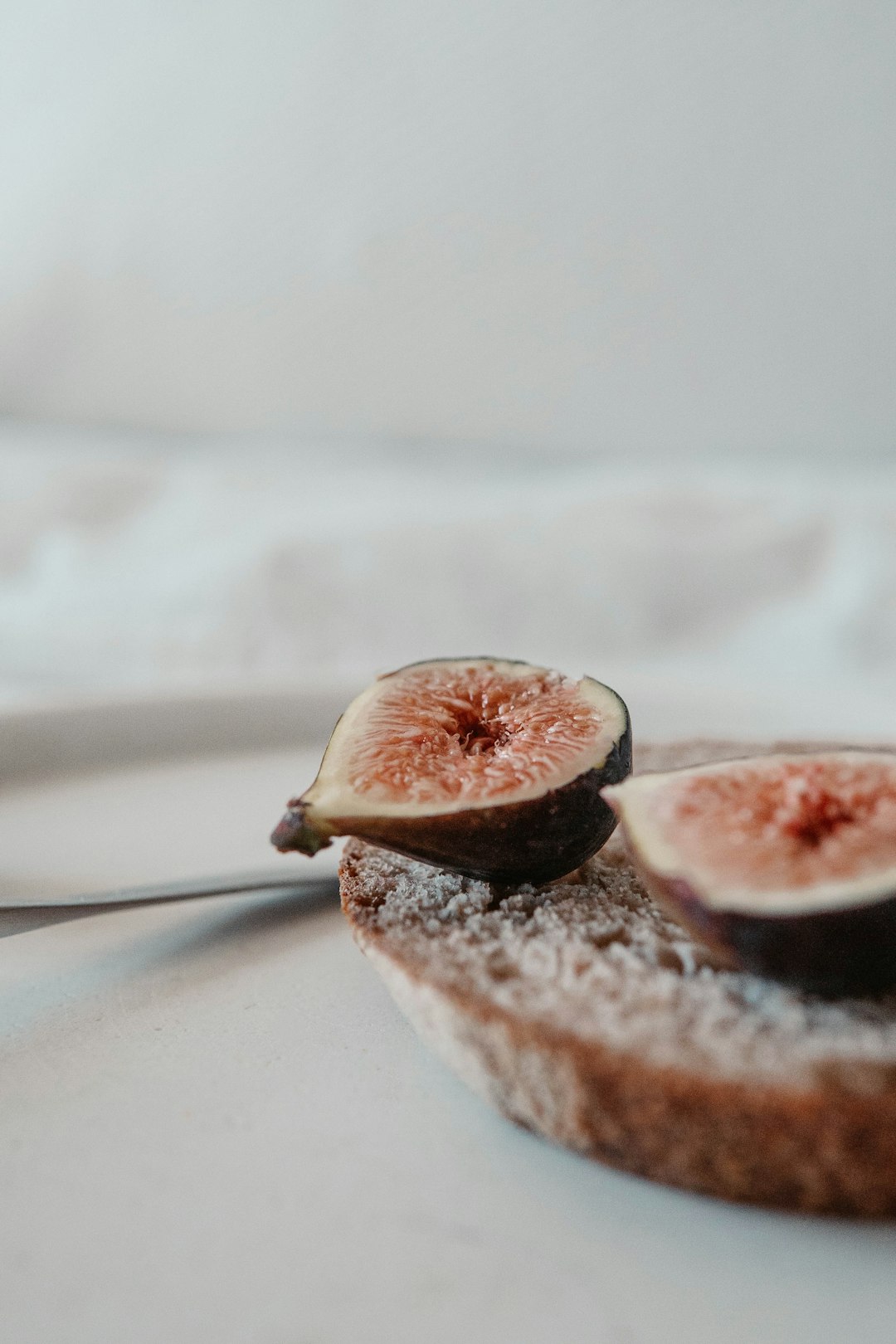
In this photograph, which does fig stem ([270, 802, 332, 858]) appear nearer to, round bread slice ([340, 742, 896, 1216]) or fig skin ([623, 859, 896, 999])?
round bread slice ([340, 742, 896, 1216])

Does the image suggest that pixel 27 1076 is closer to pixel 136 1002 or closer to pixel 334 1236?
pixel 136 1002

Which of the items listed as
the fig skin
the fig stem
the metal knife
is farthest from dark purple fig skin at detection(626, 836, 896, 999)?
the metal knife

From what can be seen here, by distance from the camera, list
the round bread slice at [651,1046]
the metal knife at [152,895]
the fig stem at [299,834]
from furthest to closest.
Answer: the metal knife at [152,895], the fig stem at [299,834], the round bread slice at [651,1046]

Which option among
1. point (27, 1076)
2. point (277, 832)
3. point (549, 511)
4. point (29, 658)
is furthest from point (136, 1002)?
point (549, 511)

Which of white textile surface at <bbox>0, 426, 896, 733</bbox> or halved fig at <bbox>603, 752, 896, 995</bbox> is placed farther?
white textile surface at <bbox>0, 426, 896, 733</bbox>

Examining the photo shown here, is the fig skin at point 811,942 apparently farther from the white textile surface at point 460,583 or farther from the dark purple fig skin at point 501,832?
the white textile surface at point 460,583

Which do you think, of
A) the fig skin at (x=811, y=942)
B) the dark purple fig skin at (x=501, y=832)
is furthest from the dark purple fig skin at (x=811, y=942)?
the dark purple fig skin at (x=501, y=832)
